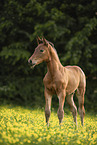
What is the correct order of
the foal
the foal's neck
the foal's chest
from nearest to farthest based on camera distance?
the foal
the foal's chest
the foal's neck

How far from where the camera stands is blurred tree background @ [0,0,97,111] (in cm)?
1509

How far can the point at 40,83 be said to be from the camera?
54.0 ft

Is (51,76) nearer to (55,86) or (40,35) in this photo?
(55,86)

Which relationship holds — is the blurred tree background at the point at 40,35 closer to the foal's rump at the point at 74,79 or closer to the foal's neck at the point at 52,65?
the foal's rump at the point at 74,79

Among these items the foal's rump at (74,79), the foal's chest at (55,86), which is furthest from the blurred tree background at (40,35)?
the foal's chest at (55,86)

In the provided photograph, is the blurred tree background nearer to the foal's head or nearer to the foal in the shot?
the foal

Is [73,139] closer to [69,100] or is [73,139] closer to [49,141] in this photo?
[49,141]

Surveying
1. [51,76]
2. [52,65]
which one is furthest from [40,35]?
[51,76]

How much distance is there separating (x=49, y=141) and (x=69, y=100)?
141 inches

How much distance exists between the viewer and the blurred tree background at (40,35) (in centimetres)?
1509

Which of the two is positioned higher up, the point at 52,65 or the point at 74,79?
the point at 52,65

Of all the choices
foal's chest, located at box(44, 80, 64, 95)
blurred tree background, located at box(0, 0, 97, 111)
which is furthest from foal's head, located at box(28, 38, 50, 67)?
blurred tree background, located at box(0, 0, 97, 111)

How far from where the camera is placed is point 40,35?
50.1 ft

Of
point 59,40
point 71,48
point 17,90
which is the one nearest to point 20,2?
point 59,40
